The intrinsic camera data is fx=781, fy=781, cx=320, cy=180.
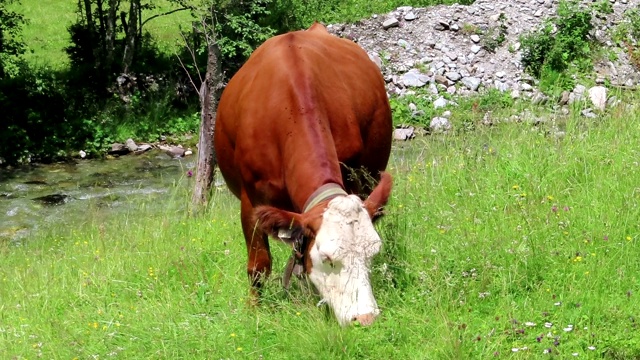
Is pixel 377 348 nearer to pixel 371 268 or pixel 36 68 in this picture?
pixel 371 268

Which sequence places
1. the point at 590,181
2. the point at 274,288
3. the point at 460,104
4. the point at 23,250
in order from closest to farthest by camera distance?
the point at 274,288 < the point at 590,181 < the point at 23,250 < the point at 460,104

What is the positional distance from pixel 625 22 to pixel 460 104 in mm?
5956

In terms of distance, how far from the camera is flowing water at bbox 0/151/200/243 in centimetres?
1219

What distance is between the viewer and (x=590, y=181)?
20.6ft

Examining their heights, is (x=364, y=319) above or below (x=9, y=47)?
above

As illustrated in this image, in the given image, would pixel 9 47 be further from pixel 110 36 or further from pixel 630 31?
pixel 630 31

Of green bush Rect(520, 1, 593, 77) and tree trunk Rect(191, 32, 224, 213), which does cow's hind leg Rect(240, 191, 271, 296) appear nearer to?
tree trunk Rect(191, 32, 224, 213)

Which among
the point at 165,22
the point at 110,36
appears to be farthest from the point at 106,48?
the point at 165,22

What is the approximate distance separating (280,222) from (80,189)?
10.5 m

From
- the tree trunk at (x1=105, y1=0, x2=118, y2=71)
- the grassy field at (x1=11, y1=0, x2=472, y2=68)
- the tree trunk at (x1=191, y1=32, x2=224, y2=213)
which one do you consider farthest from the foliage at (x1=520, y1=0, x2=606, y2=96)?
the tree trunk at (x1=191, y1=32, x2=224, y2=213)

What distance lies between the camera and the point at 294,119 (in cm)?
503

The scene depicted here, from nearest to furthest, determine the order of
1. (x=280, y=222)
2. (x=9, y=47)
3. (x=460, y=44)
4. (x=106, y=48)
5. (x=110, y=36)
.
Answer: (x=280, y=222) → (x=9, y=47) → (x=110, y=36) → (x=106, y=48) → (x=460, y=44)

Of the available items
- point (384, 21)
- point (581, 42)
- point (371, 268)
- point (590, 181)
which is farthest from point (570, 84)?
point (371, 268)

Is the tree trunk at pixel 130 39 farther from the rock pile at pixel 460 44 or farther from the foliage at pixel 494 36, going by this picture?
the foliage at pixel 494 36
